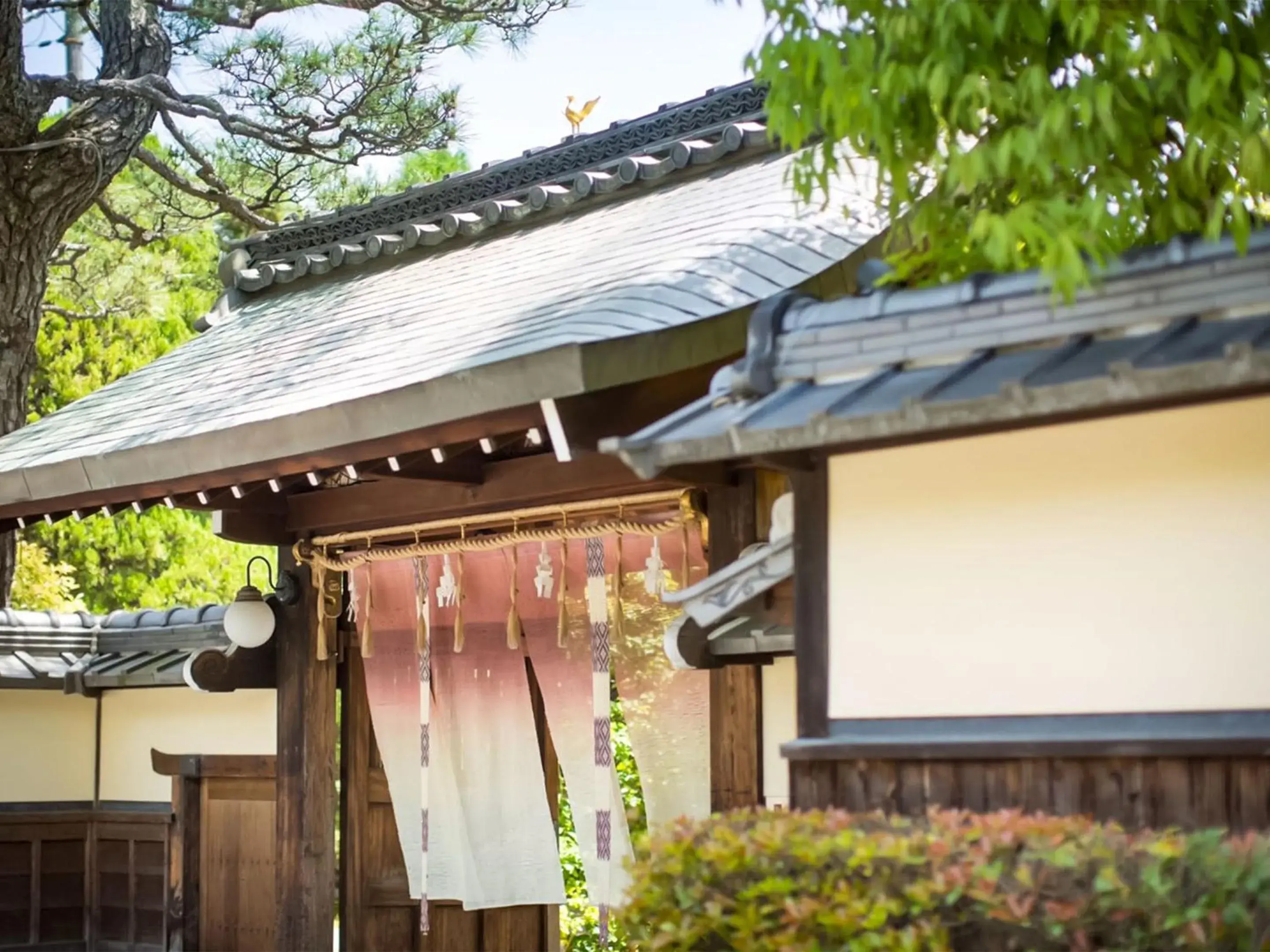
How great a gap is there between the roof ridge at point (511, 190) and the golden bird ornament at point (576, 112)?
0.33 metres

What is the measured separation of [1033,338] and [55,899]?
7.42m

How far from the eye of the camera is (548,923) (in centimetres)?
835

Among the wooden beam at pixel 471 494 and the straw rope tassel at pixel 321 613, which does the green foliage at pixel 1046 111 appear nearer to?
the wooden beam at pixel 471 494

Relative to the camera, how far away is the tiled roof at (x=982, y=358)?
345 centimetres

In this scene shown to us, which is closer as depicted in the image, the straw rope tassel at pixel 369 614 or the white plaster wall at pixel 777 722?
the white plaster wall at pixel 777 722

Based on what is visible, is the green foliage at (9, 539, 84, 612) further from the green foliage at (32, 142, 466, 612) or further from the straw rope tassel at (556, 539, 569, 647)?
the straw rope tassel at (556, 539, 569, 647)

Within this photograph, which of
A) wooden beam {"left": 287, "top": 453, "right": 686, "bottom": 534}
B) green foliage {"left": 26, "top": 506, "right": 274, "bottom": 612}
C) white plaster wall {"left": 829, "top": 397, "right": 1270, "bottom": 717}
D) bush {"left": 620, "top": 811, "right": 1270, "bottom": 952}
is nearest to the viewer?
bush {"left": 620, "top": 811, "right": 1270, "bottom": 952}

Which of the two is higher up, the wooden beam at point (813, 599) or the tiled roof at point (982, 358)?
the tiled roof at point (982, 358)

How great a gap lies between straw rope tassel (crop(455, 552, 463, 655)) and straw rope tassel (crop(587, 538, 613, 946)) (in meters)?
0.79

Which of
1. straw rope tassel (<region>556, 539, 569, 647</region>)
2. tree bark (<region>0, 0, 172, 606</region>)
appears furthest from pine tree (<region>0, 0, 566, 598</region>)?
straw rope tassel (<region>556, 539, 569, 647</region>)

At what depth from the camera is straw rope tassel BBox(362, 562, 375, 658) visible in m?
7.72

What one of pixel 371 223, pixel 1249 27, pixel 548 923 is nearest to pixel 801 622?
pixel 1249 27

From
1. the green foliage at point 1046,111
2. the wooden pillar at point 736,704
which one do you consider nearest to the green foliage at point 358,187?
the wooden pillar at point 736,704

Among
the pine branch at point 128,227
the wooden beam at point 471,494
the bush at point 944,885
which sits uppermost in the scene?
the pine branch at point 128,227
